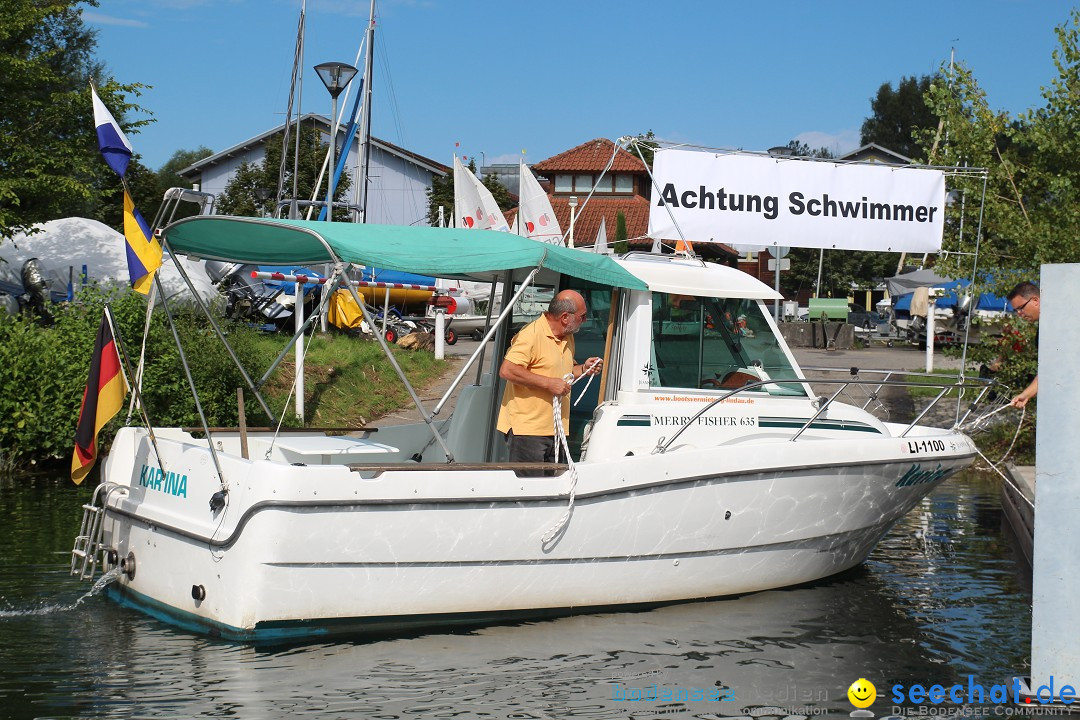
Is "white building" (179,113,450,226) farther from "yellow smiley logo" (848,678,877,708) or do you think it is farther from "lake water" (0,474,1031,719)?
"yellow smiley logo" (848,678,877,708)

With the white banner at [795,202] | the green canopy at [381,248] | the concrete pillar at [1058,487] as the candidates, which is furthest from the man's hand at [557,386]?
the concrete pillar at [1058,487]

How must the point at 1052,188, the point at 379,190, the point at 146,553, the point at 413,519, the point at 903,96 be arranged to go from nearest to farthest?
the point at 413,519
the point at 146,553
the point at 1052,188
the point at 379,190
the point at 903,96

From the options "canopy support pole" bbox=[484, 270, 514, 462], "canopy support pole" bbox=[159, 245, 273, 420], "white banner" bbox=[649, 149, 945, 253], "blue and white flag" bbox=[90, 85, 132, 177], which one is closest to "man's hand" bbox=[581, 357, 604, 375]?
"canopy support pole" bbox=[484, 270, 514, 462]

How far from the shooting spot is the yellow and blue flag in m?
6.79

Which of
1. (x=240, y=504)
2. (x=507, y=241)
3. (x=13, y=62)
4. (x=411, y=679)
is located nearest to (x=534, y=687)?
(x=411, y=679)

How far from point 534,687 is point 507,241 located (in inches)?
105

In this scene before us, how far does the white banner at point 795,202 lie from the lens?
30.1 ft

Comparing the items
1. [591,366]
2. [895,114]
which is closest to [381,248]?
[591,366]

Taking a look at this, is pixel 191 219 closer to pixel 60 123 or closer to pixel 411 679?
pixel 411 679

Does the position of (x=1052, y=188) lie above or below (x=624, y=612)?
above

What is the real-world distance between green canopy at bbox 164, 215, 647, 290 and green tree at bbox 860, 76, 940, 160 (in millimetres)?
85580

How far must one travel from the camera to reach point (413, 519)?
6715 millimetres

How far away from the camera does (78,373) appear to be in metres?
12.9

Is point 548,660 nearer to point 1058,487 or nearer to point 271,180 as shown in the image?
point 1058,487
